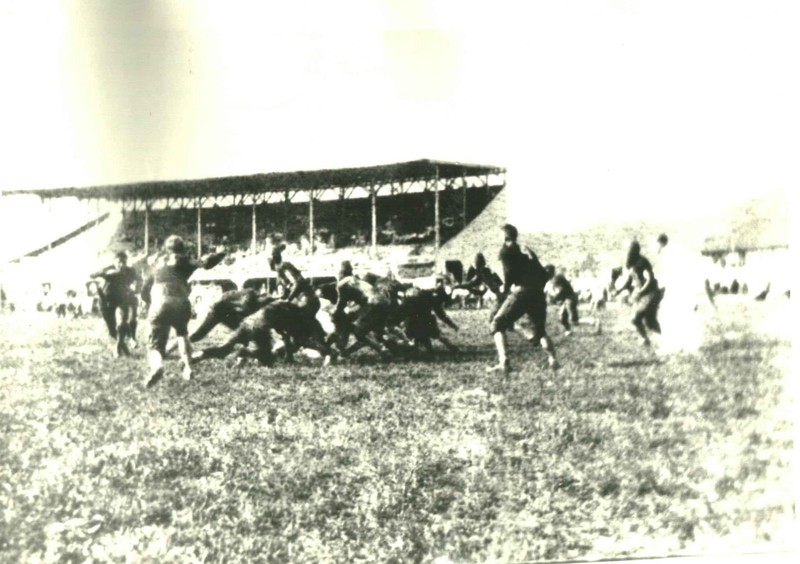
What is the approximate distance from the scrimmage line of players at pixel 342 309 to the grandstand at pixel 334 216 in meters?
0.07

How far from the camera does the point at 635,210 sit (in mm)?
4219

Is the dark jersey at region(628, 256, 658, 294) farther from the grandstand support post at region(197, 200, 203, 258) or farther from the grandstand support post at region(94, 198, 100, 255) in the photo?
the grandstand support post at region(94, 198, 100, 255)

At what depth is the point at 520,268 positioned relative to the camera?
4129 mm

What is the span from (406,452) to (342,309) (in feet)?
2.30

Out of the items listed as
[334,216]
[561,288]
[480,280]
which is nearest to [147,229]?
[334,216]

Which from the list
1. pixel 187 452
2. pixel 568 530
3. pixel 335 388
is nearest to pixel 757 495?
pixel 568 530

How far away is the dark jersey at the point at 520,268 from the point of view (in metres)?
4.12

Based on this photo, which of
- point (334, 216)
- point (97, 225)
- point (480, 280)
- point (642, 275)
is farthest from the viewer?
point (642, 275)

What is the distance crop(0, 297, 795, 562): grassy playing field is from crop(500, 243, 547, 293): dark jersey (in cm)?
23

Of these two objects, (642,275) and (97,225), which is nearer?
(97,225)

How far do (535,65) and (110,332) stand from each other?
221 cm

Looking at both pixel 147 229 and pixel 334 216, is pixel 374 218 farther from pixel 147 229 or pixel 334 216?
pixel 147 229

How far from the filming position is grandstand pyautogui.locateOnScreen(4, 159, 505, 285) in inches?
156

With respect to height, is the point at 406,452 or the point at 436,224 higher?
the point at 436,224
